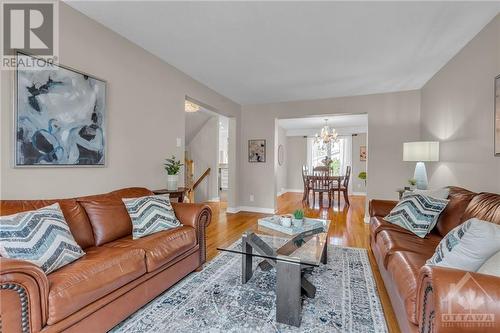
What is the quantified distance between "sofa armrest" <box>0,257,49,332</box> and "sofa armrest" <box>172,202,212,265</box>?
1.23m

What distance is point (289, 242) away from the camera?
2.11 metres

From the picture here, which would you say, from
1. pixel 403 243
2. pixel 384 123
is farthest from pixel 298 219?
pixel 384 123

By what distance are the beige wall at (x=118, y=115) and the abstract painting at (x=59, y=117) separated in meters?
0.07

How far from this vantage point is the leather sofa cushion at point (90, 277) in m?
1.20

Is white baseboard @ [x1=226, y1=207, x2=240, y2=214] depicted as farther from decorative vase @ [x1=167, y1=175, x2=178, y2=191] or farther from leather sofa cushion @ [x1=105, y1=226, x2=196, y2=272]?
leather sofa cushion @ [x1=105, y1=226, x2=196, y2=272]

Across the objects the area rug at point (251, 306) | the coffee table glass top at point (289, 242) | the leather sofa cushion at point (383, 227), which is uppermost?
the leather sofa cushion at point (383, 227)

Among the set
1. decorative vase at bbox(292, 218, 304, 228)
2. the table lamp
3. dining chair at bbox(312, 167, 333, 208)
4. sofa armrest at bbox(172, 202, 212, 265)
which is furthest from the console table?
dining chair at bbox(312, 167, 333, 208)

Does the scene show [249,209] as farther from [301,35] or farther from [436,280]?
[436,280]

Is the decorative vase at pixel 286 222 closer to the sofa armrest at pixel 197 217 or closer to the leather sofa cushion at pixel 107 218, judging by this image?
the sofa armrest at pixel 197 217

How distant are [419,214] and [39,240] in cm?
297

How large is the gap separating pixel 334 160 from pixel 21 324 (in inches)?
334

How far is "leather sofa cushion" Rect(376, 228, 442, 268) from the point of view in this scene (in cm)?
176

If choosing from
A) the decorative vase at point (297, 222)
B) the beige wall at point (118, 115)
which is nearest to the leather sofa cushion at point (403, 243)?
the decorative vase at point (297, 222)

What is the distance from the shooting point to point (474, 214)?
181cm
